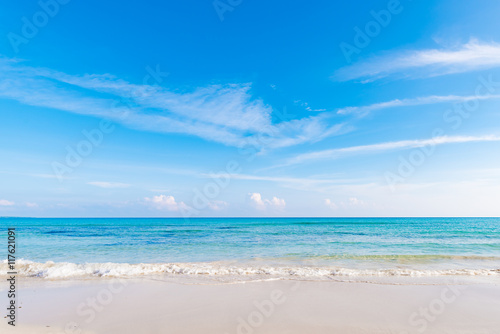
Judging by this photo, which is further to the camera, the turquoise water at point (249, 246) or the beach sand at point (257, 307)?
the turquoise water at point (249, 246)

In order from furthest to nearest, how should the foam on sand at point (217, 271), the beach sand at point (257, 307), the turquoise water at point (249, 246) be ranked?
the turquoise water at point (249, 246) < the foam on sand at point (217, 271) < the beach sand at point (257, 307)

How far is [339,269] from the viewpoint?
41.0 ft

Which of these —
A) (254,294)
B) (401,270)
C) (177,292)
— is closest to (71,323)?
(177,292)

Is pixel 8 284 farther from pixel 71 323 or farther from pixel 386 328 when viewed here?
pixel 386 328

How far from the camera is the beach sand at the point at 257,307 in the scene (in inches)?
246

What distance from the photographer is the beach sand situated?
6250mm

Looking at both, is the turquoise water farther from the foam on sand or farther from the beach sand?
the beach sand

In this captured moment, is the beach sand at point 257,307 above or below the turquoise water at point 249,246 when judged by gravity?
above

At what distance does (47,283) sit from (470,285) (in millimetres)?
15334

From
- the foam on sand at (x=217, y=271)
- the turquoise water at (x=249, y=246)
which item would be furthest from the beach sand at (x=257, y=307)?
the turquoise water at (x=249, y=246)

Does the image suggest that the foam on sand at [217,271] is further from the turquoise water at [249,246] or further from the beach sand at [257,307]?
the turquoise water at [249,246]

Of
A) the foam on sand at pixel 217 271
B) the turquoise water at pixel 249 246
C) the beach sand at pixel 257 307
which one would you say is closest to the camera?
the beach sand at pixel 257 307

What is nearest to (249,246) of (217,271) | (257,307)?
(217,271)

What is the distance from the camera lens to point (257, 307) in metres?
7.48
